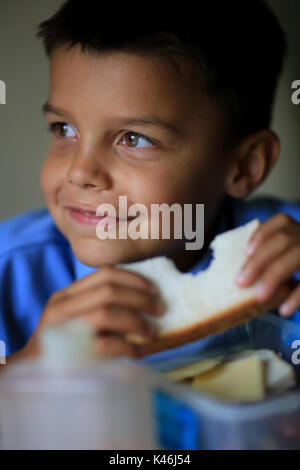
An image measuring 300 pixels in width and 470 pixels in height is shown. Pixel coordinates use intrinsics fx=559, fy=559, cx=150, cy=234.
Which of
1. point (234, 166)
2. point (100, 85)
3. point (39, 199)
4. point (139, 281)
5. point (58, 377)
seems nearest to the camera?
point (58, 377)

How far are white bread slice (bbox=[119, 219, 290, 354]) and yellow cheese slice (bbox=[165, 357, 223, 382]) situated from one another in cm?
3

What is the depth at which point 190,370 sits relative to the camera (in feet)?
1.63

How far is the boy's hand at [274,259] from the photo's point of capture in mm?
494

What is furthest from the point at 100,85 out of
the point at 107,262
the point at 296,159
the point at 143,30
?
the point at 296,159

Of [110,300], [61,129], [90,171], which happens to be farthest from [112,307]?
[61,129]

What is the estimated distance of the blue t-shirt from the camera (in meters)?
0.77

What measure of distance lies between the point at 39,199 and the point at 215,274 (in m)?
0.52

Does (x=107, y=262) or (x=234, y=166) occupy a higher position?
(x=234, y=166)

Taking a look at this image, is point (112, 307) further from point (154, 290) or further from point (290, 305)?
point (290, 305)

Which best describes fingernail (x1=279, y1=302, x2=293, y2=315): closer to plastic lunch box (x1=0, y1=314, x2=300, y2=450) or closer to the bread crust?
the bread crust

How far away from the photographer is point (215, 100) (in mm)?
701

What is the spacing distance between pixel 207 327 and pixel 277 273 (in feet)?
0.30

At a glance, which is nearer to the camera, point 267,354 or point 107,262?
point 267,354

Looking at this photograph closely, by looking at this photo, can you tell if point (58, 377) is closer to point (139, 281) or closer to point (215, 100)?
point (139, 281)
